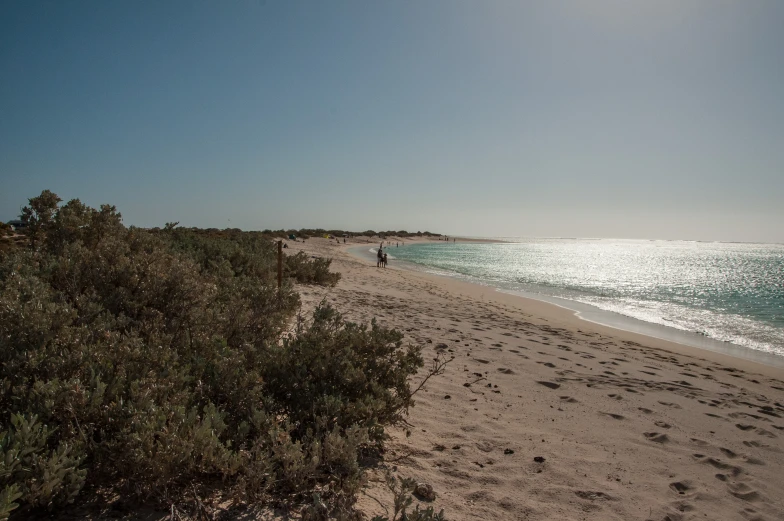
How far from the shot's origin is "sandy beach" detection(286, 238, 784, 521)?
298cm

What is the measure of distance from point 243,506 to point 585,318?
12.5 m

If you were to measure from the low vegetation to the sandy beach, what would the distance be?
504 mm

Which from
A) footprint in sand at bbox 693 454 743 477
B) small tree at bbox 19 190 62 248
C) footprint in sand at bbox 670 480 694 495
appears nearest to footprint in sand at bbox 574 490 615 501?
footprint in sand at bbox 670 480 694 495

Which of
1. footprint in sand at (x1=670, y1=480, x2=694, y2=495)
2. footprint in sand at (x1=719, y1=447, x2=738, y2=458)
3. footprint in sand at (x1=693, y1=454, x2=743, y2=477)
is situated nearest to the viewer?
footprint in sand at (x1=670, y1=480, x2=694, y2=495)

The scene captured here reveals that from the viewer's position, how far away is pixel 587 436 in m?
4.02

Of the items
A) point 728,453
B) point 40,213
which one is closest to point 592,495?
point 728,453

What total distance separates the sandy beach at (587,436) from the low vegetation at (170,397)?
0.50 metres

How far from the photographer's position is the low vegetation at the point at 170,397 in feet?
6.96

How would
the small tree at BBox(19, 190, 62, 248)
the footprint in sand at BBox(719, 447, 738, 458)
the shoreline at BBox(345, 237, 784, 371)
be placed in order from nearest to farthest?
the footprint in sand at BBox(719, 447, 738, 458), the small tree at BBox(19, 190, 62, 248), the shoreline at BBox(345, 237, 784, 371)

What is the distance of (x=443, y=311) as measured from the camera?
1109 cm

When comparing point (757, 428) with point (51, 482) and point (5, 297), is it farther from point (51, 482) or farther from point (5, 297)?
point (5, 297)

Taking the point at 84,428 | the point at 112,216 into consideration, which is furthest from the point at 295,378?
the point at 112,216

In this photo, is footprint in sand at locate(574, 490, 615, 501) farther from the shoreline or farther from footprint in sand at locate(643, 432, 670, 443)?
the shoreline

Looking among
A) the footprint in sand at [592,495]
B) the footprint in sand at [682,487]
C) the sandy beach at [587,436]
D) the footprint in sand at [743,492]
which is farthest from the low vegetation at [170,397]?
the footprint in sand at [743,492]
